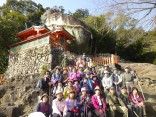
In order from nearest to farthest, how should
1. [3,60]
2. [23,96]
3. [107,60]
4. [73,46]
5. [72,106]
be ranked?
[72,106], [23,96], [107,60], [3,60], [73,46]

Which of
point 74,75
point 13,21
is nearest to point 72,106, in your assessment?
point 74,75

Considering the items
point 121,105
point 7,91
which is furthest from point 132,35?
point 7,91

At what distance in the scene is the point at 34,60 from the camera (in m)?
19.8

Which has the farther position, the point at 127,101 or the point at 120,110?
the point at 127,101

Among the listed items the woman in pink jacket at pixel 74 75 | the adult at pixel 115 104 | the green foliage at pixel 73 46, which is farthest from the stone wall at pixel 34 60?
the adult at pixel 115 104

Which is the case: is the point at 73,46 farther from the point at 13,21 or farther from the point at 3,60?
the point at 3,60

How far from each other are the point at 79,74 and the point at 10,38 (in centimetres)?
→ 1612

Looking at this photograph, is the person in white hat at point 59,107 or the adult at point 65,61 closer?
the person in white hat at point 59,107

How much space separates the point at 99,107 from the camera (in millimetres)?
7949

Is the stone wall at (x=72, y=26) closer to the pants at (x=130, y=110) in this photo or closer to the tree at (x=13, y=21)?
the tree at (x=13, y=21)

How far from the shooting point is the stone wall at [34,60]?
18.9 meters

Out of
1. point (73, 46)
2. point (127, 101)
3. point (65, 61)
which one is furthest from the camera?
point (73, 46)

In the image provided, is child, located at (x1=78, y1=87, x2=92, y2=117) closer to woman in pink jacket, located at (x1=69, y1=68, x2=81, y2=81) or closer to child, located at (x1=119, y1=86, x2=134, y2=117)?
child, located at (x1=119, y1=86, x2=134, y2=117)

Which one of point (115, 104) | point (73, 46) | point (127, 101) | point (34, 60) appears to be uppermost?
point (73, 46)
